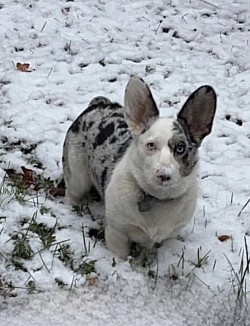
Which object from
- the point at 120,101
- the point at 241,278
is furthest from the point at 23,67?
the point at 241,278

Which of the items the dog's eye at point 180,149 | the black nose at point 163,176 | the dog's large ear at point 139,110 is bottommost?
the black nose at point 163,176

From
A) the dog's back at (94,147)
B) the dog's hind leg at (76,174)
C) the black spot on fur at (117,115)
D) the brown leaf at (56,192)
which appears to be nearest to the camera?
the dog's back at (94,147)

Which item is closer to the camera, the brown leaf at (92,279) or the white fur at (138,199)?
the white fur at (138,199)

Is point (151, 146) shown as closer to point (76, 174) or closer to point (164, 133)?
point (164, 133)

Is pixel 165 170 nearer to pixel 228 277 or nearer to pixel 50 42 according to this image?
pixel 228 277

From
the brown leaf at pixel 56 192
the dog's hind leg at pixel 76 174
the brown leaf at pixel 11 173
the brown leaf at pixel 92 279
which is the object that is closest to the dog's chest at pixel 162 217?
the brown leaf at pixel 92 279

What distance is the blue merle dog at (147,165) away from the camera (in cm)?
409

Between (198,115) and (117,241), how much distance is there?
0.90 meters

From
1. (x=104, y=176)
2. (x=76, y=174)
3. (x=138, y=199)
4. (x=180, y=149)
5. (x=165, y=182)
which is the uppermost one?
(x=180, y=149)

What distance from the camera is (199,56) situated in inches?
286

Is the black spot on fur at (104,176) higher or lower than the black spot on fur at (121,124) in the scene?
lower

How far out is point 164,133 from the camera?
13.4 feet

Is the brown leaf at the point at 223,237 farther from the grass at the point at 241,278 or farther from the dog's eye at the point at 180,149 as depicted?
the dog's eye at the point at 180,149

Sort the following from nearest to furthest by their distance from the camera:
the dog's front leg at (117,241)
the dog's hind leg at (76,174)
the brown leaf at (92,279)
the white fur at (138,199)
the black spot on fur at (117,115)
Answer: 1. the white fur at (138,199)
2. the brown leaf at (92,279)
3. the dog's front leg at (117,241)
4. the black spot on fur at (117,115)
5. the dog's hind leg at (76,174)
